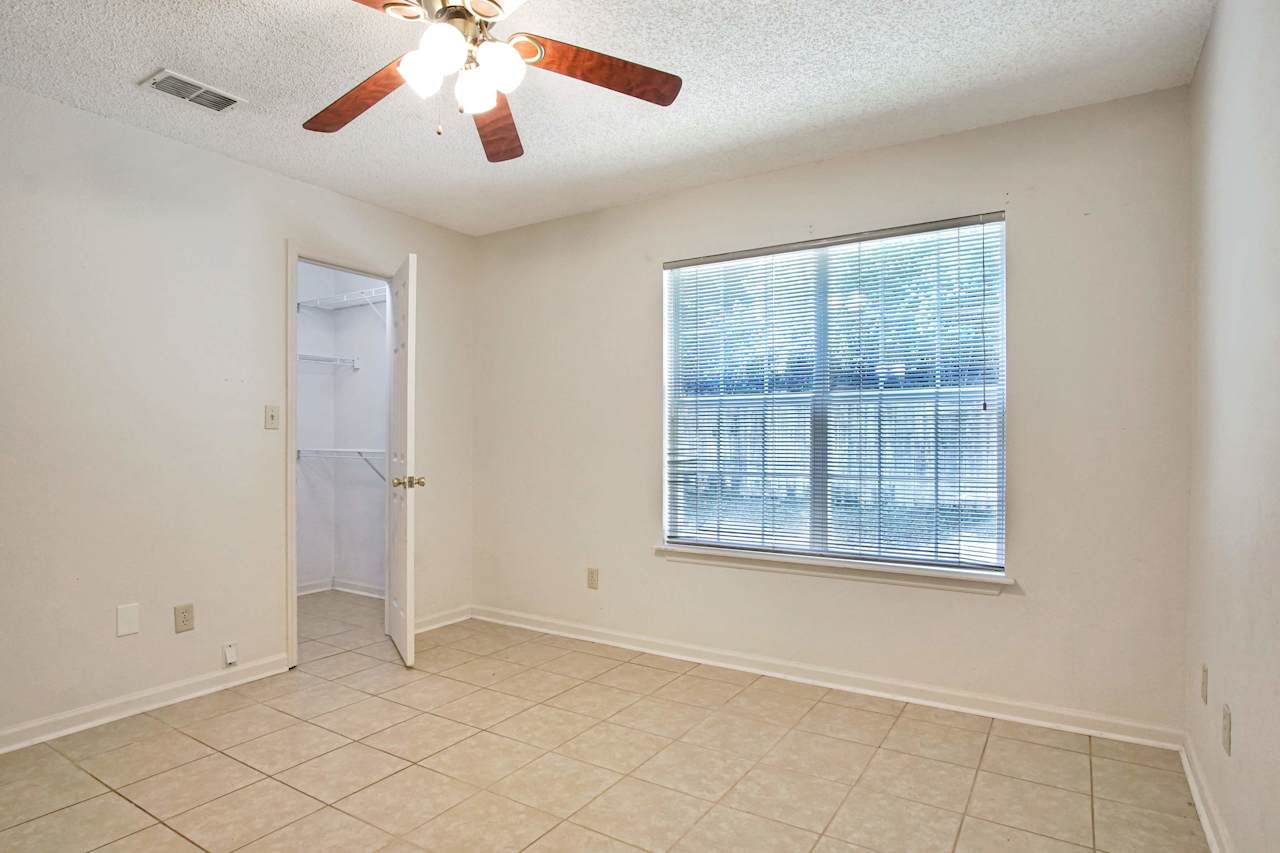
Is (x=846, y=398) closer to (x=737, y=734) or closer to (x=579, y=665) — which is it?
(x=737, y=734)

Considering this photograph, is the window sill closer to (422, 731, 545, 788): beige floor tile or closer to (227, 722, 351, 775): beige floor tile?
(422, 731, 545, 788): beige floor tile

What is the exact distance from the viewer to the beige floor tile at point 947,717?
276 centimetres

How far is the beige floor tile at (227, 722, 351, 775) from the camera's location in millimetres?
2439

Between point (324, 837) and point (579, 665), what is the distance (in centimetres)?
167

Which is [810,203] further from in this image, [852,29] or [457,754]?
[457,754]

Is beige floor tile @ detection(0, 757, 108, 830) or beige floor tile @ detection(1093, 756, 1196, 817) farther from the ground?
beige floor tile @ detection(0, 757, 108, 830)

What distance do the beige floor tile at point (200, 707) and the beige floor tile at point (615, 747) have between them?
1518mm

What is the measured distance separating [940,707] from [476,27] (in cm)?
305

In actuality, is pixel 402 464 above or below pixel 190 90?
below

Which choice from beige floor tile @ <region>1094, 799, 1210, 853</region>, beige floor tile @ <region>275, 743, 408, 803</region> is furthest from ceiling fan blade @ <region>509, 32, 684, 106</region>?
beige floor tile @ <region>1094, 799, 1210, 853</region>

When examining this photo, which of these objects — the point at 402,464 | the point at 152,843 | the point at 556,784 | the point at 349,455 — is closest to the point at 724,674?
the point at 556,784

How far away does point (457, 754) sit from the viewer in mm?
2520

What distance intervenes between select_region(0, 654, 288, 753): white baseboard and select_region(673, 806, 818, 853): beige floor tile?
2.35 metres

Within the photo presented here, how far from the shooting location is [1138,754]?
2492mm
